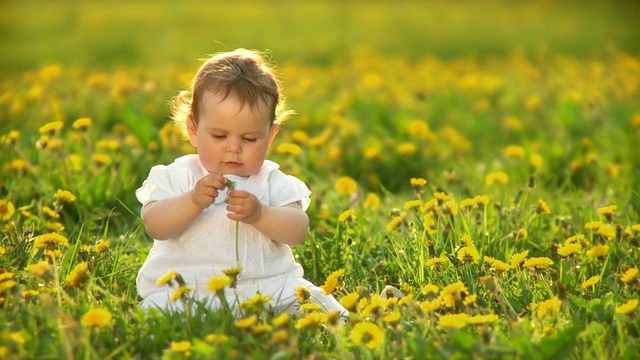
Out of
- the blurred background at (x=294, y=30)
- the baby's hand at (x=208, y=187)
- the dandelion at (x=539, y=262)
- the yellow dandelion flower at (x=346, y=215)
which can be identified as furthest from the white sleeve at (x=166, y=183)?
the blurred background at (x=294, y=30)

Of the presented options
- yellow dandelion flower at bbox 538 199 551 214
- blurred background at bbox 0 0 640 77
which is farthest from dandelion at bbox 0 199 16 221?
blurred background at bbox 0 0 640 77

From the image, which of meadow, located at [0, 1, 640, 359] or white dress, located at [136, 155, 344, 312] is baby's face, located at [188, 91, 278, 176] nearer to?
white dress, located at [136, 155, 344, 312]

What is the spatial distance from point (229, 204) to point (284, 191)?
255mm

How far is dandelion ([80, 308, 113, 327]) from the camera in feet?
7.22

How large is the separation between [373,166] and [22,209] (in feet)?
6.53

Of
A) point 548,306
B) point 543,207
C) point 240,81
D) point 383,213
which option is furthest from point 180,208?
point 543,207

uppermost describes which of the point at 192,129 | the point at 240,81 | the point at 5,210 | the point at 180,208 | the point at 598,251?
the point at 240,81

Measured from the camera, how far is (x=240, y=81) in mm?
2662

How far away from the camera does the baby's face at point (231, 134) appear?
264 cm

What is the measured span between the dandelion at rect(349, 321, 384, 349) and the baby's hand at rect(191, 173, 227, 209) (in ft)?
1.91

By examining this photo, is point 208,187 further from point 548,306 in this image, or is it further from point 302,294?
point 548,306

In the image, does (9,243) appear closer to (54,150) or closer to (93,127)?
(54,150)

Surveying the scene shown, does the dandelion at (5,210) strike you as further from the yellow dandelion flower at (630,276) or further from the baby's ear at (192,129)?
the yellow dandelion flower at (630,276)

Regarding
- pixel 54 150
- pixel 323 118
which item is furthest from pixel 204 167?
pixel 323 118
